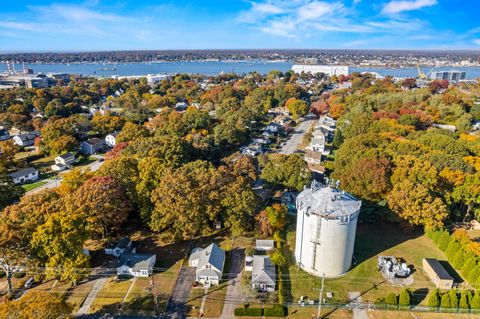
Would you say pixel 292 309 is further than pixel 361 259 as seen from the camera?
No

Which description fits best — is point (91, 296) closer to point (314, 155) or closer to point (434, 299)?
point (434, 299)

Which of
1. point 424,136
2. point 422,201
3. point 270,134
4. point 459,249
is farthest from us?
point 270,134

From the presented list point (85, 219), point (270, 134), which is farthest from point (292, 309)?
point (270, 134)

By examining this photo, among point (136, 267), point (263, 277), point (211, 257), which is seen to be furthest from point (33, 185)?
point (263, 277)

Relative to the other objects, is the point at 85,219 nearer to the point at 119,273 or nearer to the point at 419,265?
the point at 119,273

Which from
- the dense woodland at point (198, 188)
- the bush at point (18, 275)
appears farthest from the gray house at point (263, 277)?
the bush at point (18, 275)

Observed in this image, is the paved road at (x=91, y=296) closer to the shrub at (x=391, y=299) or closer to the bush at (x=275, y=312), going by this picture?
the bush at (x=275, y=312)

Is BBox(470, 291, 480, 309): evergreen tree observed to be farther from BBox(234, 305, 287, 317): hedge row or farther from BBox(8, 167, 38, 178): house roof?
BBox(8, 167, 38, 178): house roof
